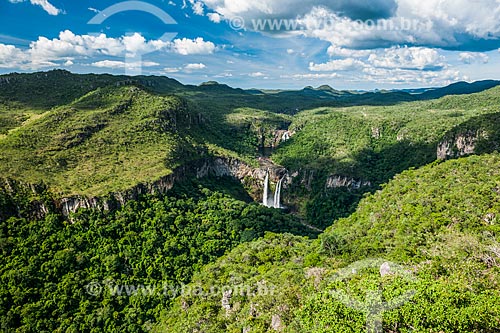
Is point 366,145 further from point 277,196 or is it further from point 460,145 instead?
point 460,145

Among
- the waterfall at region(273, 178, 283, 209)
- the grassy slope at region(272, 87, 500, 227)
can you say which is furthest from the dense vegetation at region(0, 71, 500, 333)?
Answer: the waterfall at region(273, 178, 283, 209)

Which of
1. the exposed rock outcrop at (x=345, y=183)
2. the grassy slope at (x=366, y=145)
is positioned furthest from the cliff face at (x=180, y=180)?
the exposed rock outcrop at (x=345, y=183)

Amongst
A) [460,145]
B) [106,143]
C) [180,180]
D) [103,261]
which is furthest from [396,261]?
[106,143]

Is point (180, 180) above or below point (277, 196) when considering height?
above

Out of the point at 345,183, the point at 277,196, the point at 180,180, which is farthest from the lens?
the point at 277,196

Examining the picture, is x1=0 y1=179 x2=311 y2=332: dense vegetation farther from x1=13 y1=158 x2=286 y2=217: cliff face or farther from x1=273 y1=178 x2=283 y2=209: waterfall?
x1=273 y1=178 x2=283 y2=209: waterfall
